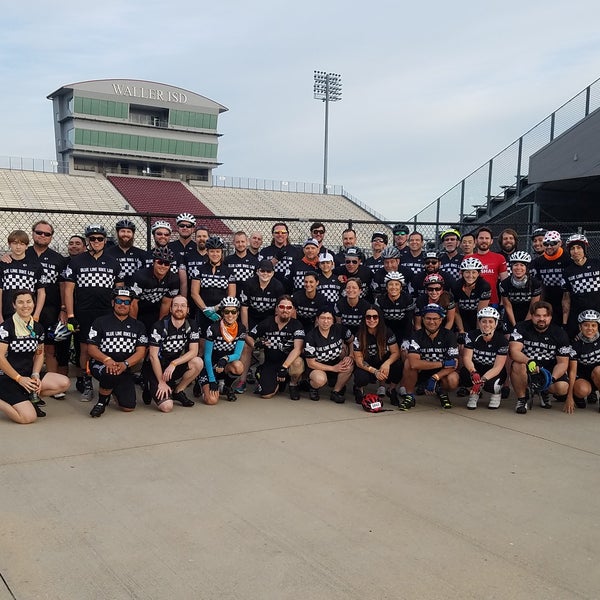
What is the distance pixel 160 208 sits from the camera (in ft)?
169

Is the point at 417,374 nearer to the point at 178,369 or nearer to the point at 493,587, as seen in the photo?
the point at 178,369

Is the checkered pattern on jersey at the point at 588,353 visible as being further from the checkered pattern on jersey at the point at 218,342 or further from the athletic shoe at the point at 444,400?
the checkered pattern on jersey at the point at 218,342

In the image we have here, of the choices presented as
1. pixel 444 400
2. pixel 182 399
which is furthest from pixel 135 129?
pixel 444 400

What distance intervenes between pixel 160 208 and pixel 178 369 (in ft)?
152

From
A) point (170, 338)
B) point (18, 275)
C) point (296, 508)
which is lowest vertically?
point (296, 508)

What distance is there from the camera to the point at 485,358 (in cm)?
729

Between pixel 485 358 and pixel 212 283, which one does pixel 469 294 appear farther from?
pixel 212 283

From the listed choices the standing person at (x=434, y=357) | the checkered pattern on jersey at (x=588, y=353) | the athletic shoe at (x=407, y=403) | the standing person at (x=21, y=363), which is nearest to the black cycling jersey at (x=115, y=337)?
the standing person at (x=21, y=363)

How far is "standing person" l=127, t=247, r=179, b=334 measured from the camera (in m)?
7.38

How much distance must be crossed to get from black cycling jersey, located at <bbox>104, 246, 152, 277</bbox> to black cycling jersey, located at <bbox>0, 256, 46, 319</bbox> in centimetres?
86

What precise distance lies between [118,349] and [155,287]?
1125 millimetres

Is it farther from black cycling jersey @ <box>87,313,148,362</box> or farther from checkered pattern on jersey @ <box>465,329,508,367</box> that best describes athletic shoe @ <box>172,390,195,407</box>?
checkered pattern on jersey @ <box>465,329,508,367</box>

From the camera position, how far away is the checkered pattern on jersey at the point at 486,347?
7.24 meters

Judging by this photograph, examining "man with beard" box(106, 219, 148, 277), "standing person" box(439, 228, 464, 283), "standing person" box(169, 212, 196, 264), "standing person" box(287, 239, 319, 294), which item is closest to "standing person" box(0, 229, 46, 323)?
"man with beard" box(106, 219, 148, 277)
